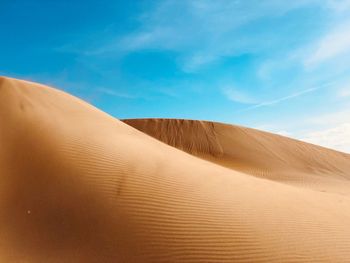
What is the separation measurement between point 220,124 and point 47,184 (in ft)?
71.1

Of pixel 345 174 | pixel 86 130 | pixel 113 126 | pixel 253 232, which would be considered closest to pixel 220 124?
pixel 345 174

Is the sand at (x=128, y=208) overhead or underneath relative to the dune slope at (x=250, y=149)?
underneath

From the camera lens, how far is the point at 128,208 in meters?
5.91

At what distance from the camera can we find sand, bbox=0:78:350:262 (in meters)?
4.94

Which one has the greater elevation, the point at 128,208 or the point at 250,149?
the point at 250,149

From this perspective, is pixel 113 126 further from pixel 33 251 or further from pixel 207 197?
pixel 33 251

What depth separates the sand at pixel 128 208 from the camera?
494 cm

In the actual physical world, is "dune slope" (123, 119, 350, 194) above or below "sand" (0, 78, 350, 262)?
above

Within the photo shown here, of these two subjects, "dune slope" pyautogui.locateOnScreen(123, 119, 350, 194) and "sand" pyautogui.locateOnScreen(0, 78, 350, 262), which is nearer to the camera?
"sand" pyautogui.locateOnScreen(0, 78, 350, 262)

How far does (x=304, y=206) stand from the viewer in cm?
709

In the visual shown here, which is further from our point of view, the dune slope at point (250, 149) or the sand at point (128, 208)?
the dune slope at point (250, 149)

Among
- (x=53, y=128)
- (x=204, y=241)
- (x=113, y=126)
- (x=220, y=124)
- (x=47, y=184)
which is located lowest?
(x=204, y=241)

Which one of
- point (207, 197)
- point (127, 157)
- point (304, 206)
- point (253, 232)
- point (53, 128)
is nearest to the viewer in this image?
point (253, 232)

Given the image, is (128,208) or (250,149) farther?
(250,149)
